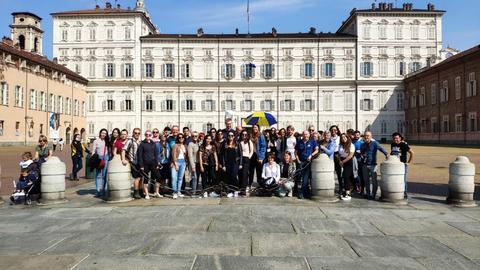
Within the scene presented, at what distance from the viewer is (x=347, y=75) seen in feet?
193

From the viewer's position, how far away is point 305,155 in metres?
11.0

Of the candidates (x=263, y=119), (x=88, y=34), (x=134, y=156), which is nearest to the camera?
(x=134, y=156)

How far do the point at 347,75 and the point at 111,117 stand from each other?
113ft

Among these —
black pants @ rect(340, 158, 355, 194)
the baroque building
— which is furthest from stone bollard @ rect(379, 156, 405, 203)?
the baroque building

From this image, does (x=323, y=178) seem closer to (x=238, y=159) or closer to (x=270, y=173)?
(x=270, y=173)

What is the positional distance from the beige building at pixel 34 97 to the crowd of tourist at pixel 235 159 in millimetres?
A: 27468

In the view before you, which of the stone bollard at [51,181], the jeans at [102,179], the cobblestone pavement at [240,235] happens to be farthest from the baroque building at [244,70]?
the cobblestone pavement at [240,235]

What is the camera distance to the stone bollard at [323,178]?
1018cm

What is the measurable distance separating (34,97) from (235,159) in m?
40.8

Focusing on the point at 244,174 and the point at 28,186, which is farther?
the point at 244,174

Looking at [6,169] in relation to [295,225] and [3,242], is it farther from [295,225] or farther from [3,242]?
[295,225]

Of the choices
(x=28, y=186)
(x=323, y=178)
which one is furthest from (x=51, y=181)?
(x=323, y=178)

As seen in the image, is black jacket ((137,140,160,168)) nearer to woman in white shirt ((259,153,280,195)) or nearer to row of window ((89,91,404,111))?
woman in white shirt ((259,153,280,195))

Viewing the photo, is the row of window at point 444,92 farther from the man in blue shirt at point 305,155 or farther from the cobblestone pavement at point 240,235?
the cobblestone pavement at point 240,235
